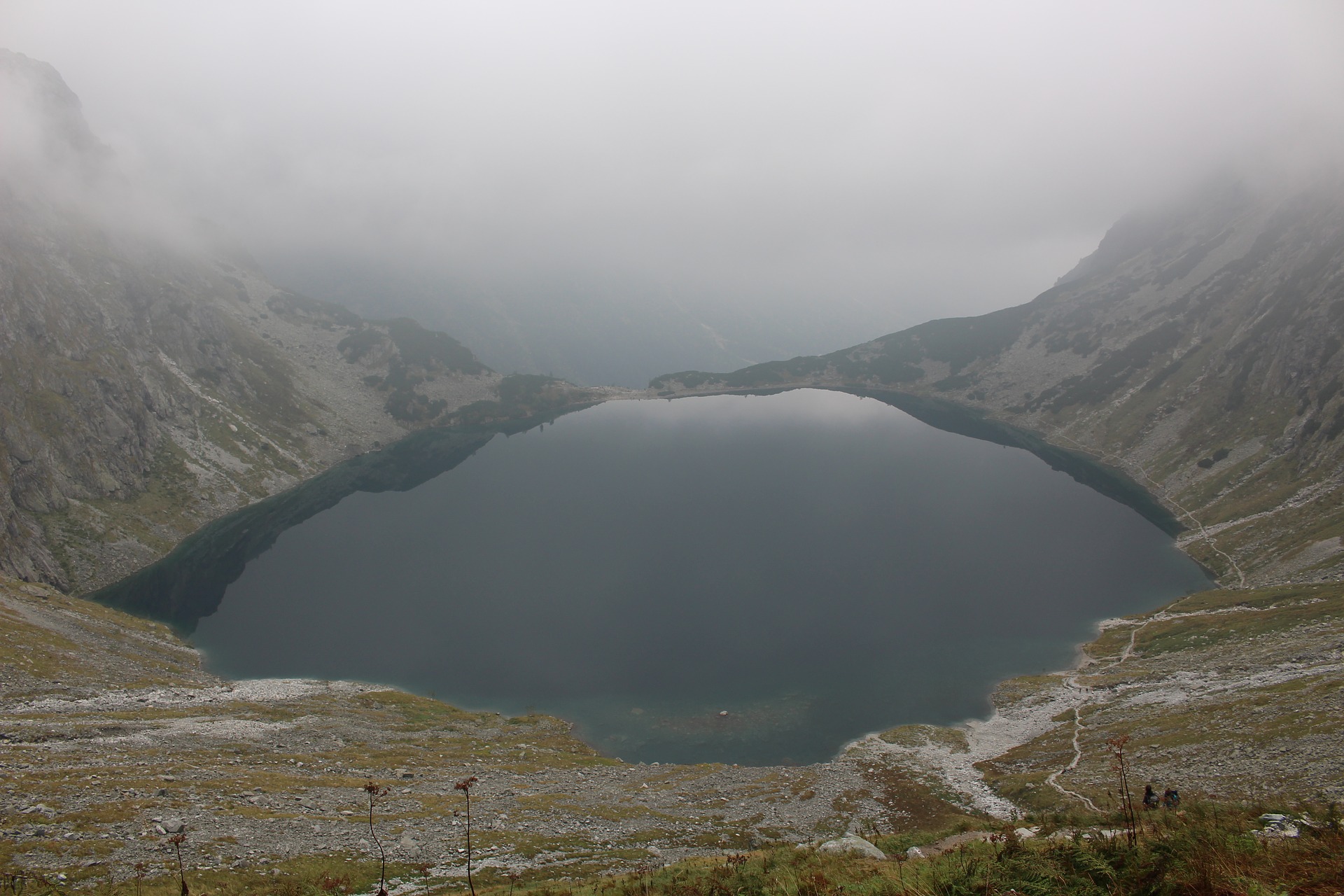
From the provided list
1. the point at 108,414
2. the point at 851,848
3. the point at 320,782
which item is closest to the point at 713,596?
the point at 320,782

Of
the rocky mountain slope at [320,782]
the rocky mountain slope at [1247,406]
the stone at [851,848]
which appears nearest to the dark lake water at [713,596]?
the rocky mountain slope at [320,782]

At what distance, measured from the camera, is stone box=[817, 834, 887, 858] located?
2077cm

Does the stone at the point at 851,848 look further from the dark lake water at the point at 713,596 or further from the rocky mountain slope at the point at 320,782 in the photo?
the dark lake water at the point at 713,596

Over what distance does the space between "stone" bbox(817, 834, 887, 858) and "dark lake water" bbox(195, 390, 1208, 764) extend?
116 ft

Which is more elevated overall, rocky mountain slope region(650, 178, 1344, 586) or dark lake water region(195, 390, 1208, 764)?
rocky mountain slope region(650, 178, 1344, 586)

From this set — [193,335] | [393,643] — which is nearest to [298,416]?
[193,335]

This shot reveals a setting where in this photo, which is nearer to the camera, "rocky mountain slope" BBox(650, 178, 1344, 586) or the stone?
the stone

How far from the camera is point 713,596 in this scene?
92.6 meters

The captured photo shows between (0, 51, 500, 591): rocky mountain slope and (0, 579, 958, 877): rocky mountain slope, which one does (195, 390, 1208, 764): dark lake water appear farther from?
(0, 51, 500, 591): rocky mountain slope

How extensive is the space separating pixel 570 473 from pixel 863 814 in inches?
5312

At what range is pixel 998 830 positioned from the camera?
22625mm

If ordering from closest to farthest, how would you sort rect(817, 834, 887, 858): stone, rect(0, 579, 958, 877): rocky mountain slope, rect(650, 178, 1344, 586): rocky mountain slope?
rect(817, 834, 887, 858): stone, rect(0, 579, 958, 877): rocky mountain slope, rect(650, 178, 1344, 586): rocky mountain slope

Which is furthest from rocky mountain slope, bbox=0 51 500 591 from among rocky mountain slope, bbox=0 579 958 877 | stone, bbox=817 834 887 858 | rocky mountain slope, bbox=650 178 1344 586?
rocky mountain slope, bbox=650 178 1344 586

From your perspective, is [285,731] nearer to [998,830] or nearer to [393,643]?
[393,643]
